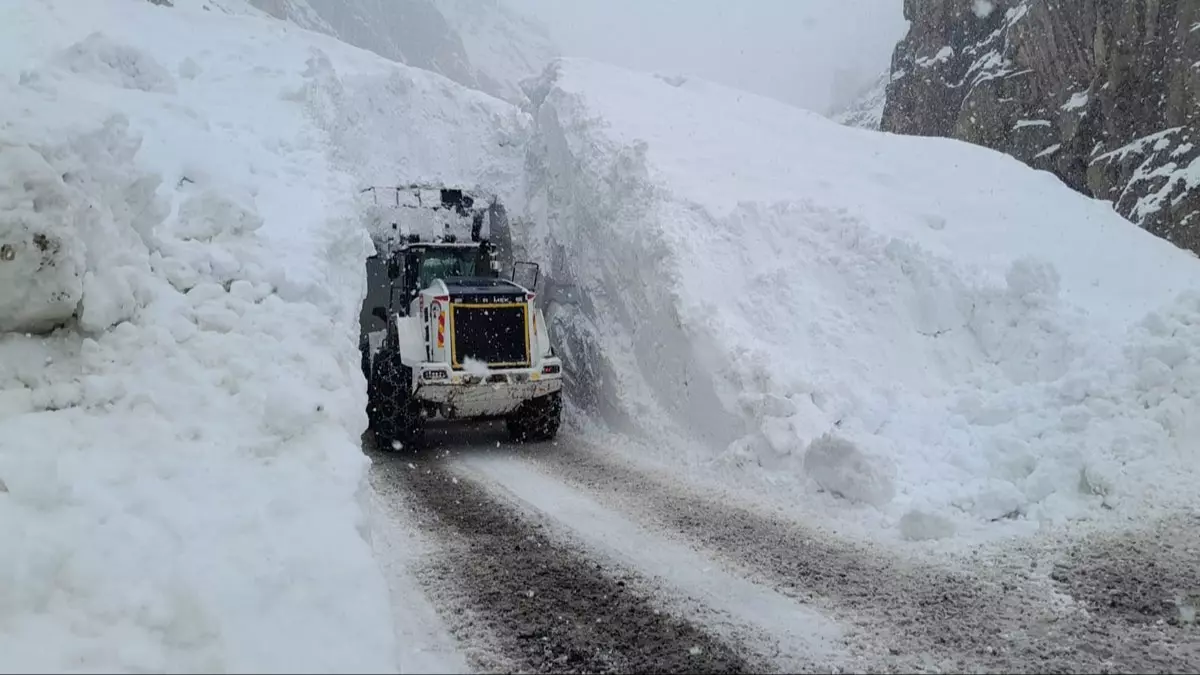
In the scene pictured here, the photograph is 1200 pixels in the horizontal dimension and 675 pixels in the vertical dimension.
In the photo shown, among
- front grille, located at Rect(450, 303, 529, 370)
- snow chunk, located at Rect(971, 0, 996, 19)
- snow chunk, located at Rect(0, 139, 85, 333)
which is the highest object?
snow chunk, located at Rect(971, 0, 996, 19)

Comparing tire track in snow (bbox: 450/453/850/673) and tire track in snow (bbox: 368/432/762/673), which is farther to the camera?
tire track in snow (bbox: 450/453/850/673)

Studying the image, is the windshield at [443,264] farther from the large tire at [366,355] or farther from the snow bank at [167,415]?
the snow bank at [167,415]

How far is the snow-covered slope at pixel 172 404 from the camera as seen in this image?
3.55 m

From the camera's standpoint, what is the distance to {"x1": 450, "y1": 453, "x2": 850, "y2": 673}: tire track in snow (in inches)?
165

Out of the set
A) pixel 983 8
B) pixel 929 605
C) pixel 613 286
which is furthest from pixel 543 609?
pixel 983 8

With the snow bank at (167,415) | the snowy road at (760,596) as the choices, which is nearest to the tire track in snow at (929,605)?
the snowy road at (760,596)

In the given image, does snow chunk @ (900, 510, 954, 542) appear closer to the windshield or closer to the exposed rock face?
the windshield

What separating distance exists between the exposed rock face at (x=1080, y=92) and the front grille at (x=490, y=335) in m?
30.8

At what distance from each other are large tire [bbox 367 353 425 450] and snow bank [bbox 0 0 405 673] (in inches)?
65.7

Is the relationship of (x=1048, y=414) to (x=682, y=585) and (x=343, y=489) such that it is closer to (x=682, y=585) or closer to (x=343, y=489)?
(x=682, y=585)

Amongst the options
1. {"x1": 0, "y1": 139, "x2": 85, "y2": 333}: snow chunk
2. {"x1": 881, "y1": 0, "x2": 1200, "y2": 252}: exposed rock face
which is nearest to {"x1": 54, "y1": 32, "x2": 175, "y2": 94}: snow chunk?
{"x1": 0, "y1": 139, "x2": 85, "y2": 333}: snow chunk

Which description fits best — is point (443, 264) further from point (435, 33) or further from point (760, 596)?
point (435, 33)

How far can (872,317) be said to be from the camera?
32.7ft

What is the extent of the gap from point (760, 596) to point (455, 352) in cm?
642
